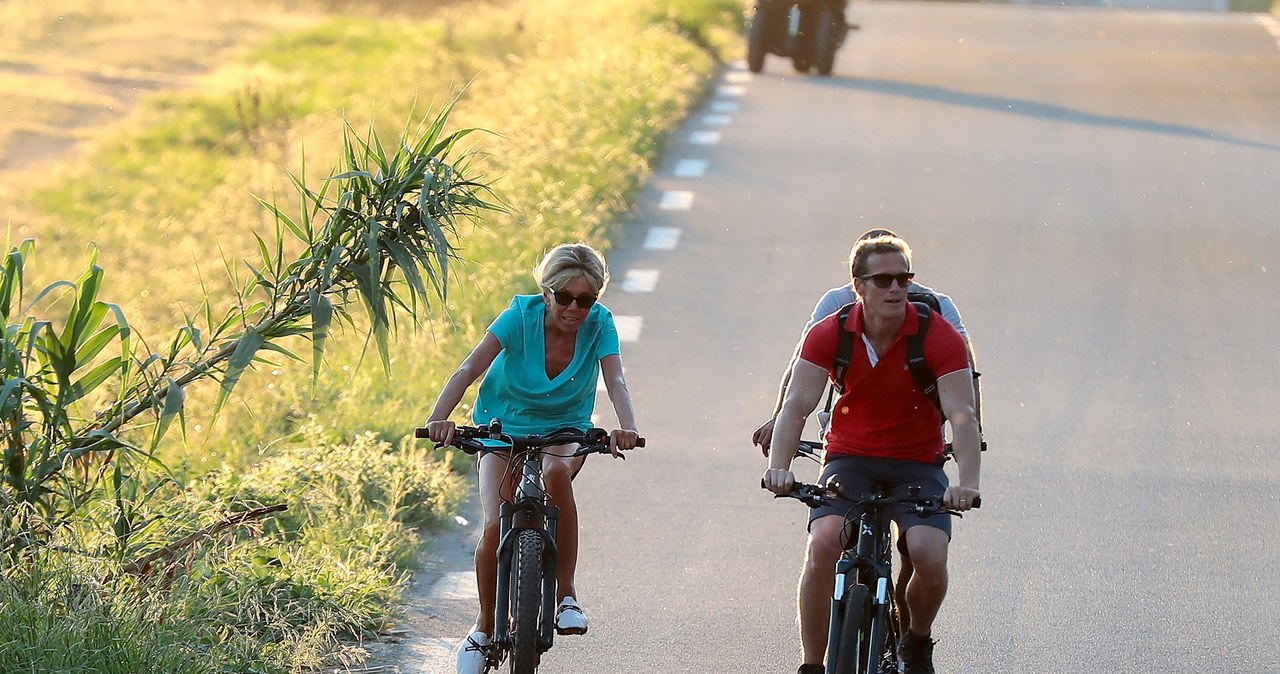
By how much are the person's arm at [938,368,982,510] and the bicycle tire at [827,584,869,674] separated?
1.19ft

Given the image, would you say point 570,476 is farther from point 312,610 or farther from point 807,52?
point 807,52

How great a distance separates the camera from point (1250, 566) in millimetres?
7938

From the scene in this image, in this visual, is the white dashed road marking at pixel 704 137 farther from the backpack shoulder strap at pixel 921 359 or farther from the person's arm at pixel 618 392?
the backpack shoulder strap at pixel 921 359

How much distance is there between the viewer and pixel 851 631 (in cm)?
532

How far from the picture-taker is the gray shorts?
562 centimetres

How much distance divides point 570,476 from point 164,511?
5.58 feet

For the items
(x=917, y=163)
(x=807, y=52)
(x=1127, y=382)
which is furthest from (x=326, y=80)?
(x=1127, y=382)

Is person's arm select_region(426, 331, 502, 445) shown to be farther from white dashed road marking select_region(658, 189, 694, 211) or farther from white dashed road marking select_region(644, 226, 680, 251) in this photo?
white dashed road marking select_region(658, 189, 694, 211)

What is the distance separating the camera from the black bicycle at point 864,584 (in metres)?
5.32

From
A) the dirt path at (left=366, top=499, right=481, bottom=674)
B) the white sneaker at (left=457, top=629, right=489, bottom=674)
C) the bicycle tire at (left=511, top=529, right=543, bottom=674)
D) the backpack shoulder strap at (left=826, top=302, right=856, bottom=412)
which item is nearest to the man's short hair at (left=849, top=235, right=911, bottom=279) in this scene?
the backpack shoulder strap at (left=826, top=302, right=856, bottom=412)

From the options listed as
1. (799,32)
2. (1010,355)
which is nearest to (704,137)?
(799,32)

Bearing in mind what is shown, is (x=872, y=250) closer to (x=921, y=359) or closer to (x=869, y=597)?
(x=921, y=359)

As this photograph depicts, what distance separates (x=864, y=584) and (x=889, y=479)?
1.35ft

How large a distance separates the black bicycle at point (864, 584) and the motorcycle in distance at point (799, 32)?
17.2 meters
